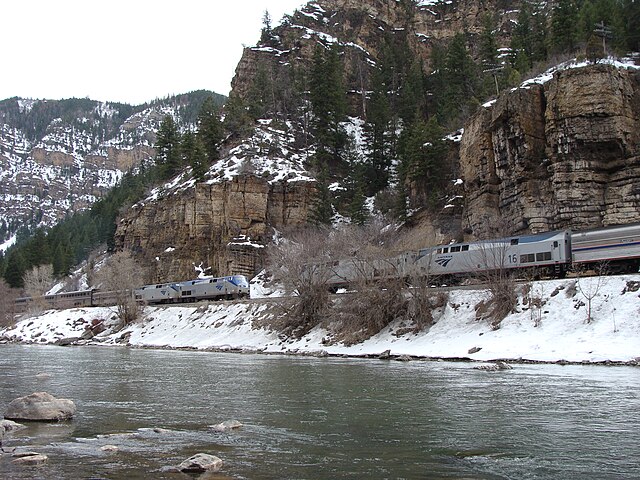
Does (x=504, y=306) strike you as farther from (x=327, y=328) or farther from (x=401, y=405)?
(x=401, y=405)

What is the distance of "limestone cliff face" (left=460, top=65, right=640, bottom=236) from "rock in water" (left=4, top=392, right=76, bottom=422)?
46.2 meters

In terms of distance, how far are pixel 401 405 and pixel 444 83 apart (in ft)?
274

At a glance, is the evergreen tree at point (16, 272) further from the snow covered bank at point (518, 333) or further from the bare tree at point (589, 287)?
the bare tree at point (589, 287)

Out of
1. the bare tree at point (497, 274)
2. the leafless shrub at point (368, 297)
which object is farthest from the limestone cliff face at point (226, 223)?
the bare tree at point (497, 274)

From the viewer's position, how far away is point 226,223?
Result: 80375 millimetres

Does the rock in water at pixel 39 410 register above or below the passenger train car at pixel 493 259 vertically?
below

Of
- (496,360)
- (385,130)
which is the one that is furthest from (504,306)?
(385,130)

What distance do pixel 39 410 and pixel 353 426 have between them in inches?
318

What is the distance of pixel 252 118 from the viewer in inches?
3787

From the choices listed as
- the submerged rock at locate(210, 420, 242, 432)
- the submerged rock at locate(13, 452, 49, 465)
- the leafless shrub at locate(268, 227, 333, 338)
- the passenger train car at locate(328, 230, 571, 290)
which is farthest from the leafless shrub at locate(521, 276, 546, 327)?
the submerged rock at locate(13, 452, 49, 465)

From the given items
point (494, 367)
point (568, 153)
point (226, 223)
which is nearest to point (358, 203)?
point (226, 223)

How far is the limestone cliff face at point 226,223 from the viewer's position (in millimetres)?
78750

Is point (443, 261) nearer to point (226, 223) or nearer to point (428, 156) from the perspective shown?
point (428, 156)

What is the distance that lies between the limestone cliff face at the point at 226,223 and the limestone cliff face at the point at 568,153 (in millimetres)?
32416
